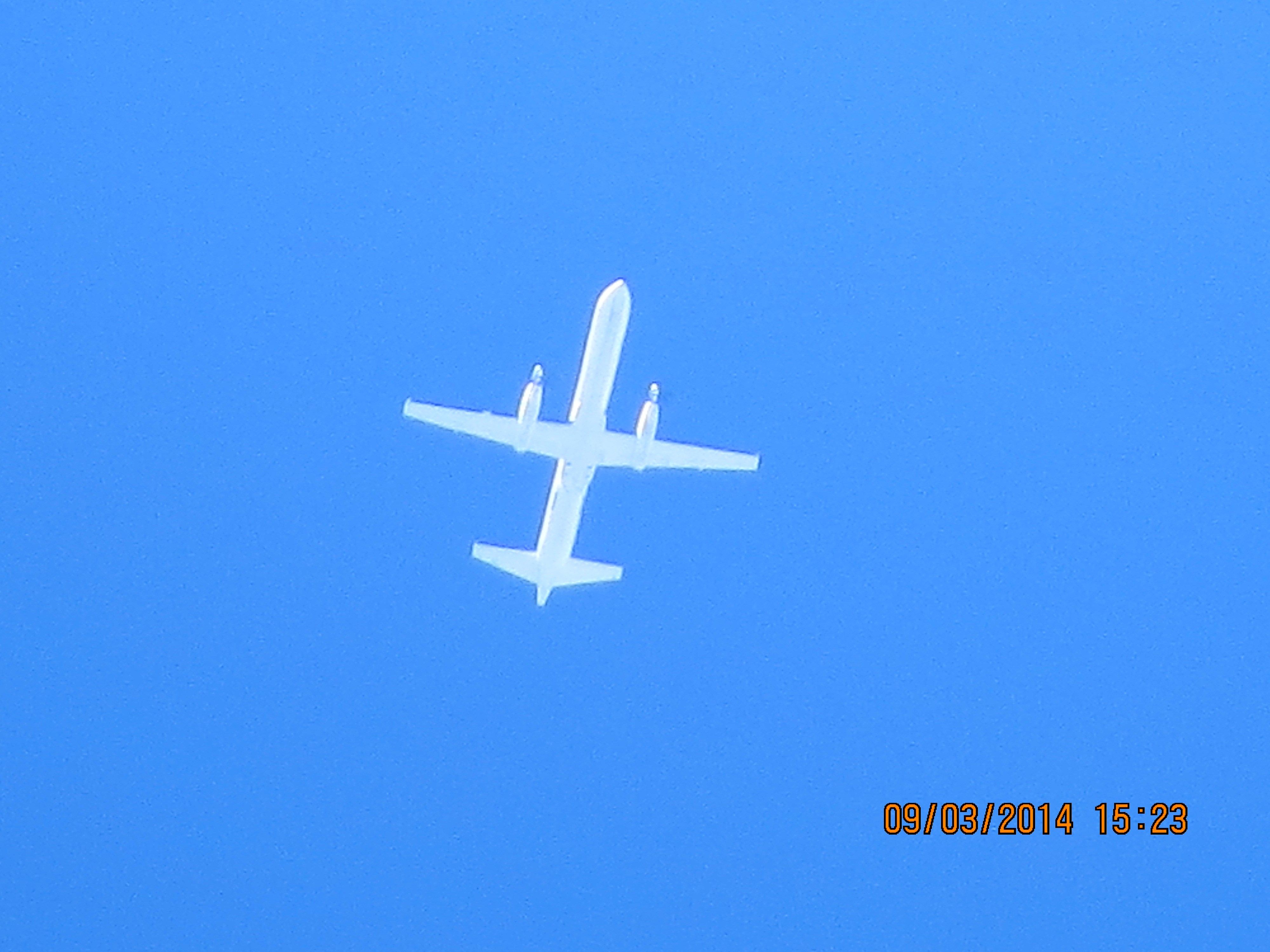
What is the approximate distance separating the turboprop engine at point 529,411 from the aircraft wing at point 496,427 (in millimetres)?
62

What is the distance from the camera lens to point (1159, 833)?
211ft

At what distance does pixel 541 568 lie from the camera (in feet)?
220

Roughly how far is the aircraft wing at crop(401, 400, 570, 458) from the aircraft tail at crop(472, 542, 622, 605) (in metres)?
4.93

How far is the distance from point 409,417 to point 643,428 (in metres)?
7.51

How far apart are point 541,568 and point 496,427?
6.26 m

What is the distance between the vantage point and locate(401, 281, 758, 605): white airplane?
6109 centimetres

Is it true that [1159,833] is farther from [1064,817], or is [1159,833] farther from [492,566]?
[492,566]

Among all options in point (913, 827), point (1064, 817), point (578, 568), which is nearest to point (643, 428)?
point (578, 568)

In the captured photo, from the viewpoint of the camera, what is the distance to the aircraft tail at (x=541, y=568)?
67.0 meters

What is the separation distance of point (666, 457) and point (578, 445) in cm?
339

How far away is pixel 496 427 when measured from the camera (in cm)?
6319

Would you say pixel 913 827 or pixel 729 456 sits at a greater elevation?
pixel 729 456

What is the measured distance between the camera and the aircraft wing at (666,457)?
62969 mm

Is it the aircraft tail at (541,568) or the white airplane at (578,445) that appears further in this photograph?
the aircraft tail at (541,568)
